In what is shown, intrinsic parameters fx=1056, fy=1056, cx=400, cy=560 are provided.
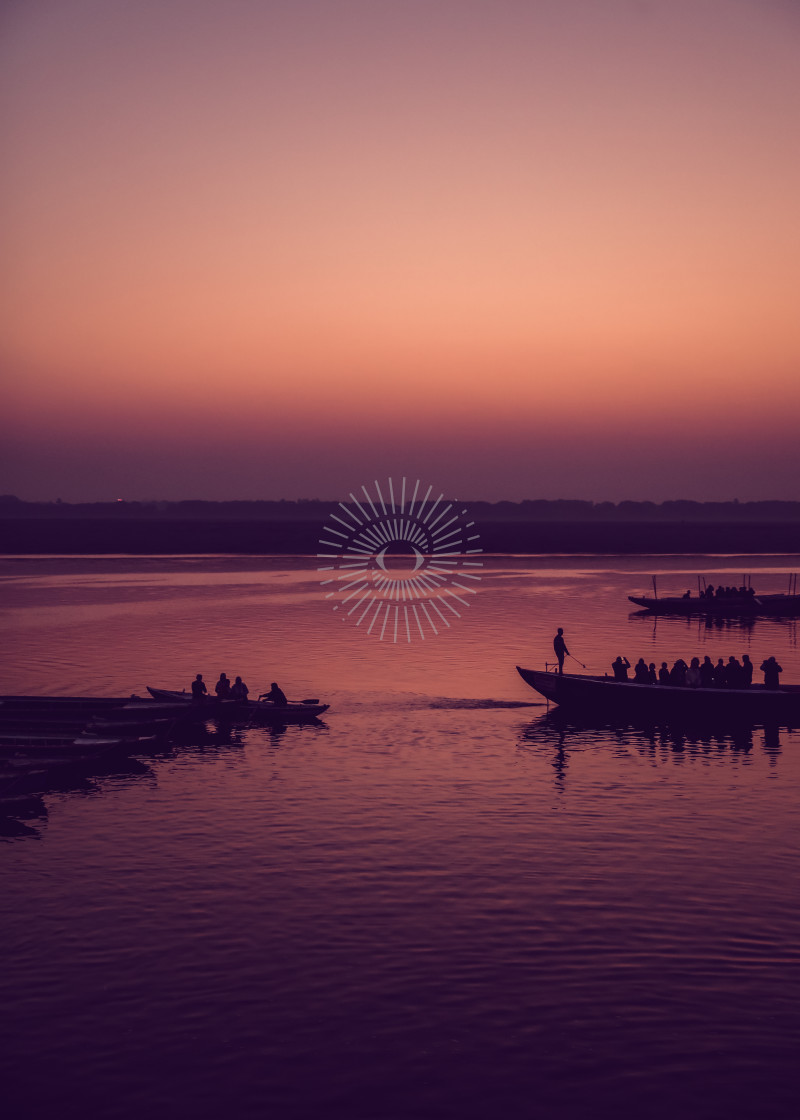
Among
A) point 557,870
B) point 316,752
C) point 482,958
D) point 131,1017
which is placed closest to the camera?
point 131,1017

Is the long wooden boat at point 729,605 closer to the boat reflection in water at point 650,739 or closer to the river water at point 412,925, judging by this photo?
the boat reflection in water at point 650,739

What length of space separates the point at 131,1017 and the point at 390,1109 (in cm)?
475

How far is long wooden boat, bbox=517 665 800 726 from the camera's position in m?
41.3

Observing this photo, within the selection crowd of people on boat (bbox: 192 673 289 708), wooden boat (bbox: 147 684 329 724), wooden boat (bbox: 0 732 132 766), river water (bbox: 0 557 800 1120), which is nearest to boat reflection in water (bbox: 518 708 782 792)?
river water (bbox: 0 557 800 1120)

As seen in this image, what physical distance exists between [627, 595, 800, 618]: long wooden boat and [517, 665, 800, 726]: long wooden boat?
49.3 metres

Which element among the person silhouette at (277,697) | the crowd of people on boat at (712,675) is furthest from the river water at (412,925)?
the crowd of people on boat at (712,675)

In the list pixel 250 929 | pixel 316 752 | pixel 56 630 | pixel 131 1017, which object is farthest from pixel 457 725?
pixel 56 630

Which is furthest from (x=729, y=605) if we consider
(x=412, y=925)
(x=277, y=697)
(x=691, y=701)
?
(x=412, y=925)

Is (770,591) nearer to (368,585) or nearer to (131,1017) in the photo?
(368,585)

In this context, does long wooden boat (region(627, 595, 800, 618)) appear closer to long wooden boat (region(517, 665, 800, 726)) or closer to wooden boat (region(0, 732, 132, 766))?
long wooden boat (region(517, 665, 800, 726))

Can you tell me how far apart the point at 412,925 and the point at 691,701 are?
2410 centimetres

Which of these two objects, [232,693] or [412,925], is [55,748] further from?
[412,925]

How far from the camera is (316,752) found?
36.2 meters

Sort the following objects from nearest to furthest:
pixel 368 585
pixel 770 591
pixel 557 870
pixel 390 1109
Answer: pixel 390 1109
pixel 557 870
pixel 770 591
pixel 368 585
